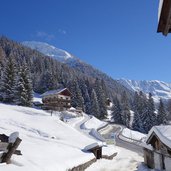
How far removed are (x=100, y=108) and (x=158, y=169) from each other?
246ft

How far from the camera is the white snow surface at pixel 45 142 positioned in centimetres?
1892

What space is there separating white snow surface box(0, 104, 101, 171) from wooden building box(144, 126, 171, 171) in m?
5.97

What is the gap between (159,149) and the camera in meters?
22.0

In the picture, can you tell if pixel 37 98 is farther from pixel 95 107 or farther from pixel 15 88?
pixel 15 88

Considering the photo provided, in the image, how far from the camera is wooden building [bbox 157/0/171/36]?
4.73m

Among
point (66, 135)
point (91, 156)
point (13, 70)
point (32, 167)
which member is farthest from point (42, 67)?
point (32, 167)

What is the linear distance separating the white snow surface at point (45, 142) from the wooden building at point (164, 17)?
11.0 m

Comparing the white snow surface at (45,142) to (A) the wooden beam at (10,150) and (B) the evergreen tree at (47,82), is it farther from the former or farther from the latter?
(B) the evergreen tree at (47,82)

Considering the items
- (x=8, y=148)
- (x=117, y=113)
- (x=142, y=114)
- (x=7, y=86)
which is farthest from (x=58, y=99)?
(x=8, y=148)

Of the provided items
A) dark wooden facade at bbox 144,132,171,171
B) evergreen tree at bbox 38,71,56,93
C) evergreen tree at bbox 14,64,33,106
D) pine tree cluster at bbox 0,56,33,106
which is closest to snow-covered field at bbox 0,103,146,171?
dark wooden facade at bbox 144,132,171,171

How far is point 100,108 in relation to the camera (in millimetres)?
97250

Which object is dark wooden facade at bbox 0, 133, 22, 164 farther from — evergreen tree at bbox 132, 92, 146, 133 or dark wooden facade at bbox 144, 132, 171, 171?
evergreen tree at bbox 132, 92, 146, 133

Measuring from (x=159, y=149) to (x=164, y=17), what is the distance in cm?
1850

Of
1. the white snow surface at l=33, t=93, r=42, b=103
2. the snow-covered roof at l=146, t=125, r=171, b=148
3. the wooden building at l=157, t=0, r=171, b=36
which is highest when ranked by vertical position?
the wooden building at l=157, t=0, r=171, b=36
